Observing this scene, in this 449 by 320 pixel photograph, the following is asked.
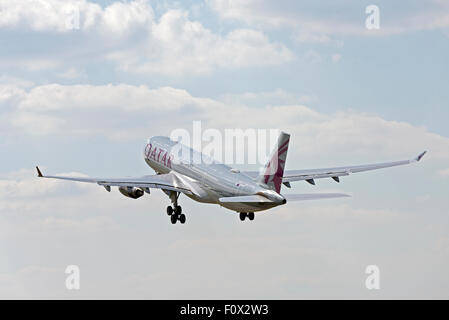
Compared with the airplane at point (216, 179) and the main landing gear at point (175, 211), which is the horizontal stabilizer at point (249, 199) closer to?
the airplane at point (216, 179)

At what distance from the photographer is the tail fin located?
211 ft

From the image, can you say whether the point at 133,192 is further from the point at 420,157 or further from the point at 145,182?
the point at 420,157

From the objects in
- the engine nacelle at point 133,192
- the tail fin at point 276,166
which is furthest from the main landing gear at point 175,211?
the tail fin at point 276,166

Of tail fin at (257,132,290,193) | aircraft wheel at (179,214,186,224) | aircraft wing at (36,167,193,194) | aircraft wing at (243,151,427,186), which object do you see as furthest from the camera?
aircraft wheel at (179,214,186,224)

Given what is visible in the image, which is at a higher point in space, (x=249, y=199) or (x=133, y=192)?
(x=133, y=192)

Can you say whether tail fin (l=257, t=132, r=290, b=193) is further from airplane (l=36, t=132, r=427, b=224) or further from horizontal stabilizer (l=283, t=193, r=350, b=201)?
horizontal stabilizer (l=283, t=193, r=350, b=201)

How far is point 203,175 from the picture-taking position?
74.1 metres

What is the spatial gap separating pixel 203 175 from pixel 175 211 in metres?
5.70

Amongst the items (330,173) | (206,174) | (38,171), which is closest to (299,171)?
(330,173)

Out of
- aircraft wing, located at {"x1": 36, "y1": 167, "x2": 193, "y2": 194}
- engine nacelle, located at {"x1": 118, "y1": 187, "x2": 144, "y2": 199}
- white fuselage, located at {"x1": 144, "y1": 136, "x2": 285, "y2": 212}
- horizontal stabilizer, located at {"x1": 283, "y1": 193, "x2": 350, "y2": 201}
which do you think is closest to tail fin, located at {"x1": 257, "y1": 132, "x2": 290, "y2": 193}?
white fuselage, located at {"x1": 144, "y1": 136, "x2": 285, "y2": 212}

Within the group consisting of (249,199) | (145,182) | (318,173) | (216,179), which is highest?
(318,173)

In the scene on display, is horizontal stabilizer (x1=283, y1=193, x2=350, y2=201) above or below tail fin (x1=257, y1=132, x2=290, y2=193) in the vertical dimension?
below

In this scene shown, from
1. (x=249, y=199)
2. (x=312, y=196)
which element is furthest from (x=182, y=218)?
(x=312, y=196)

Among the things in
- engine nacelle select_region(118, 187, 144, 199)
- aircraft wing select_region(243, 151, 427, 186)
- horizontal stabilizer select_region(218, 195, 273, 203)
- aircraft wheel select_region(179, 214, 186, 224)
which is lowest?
horizontal stabilizer select_region(218, 195, 273, 203)
